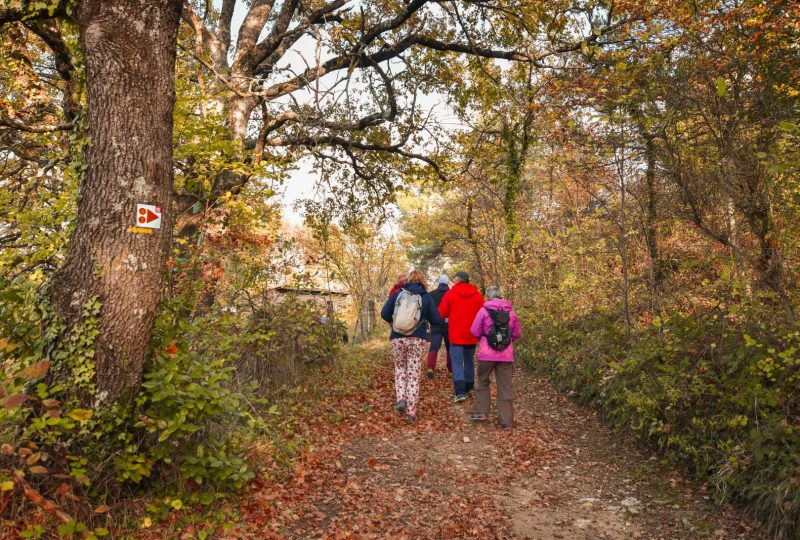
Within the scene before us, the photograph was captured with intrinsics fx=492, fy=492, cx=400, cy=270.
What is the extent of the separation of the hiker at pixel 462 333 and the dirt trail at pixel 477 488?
87cm

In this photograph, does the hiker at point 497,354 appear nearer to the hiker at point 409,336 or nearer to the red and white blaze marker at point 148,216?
the hiker at point 409,336

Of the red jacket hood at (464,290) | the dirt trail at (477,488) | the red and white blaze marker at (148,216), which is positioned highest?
the red and white blaze marker at (148,216)

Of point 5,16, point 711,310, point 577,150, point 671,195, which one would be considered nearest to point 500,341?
point 711,310

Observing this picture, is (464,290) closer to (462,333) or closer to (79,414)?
(462,333)

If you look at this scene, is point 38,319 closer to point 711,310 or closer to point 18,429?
point 18,429

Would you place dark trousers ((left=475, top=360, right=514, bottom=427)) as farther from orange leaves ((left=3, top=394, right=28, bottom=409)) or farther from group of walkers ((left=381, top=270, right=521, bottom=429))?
orange leaves ((left=3, top=394, right=28, bottom=409))

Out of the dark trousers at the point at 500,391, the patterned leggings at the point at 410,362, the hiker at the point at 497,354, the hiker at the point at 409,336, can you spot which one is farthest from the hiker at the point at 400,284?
the dark trousers at the point at 500,391

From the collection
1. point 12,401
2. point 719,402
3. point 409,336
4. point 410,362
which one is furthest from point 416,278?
point 12,401

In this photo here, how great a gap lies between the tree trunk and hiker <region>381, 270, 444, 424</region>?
3.96 m

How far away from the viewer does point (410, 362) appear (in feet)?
23.6

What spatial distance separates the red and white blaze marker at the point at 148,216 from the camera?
3.65 metres

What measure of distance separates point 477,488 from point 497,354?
7.94 feet

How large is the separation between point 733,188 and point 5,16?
7.71m

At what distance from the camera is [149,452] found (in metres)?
3.70
